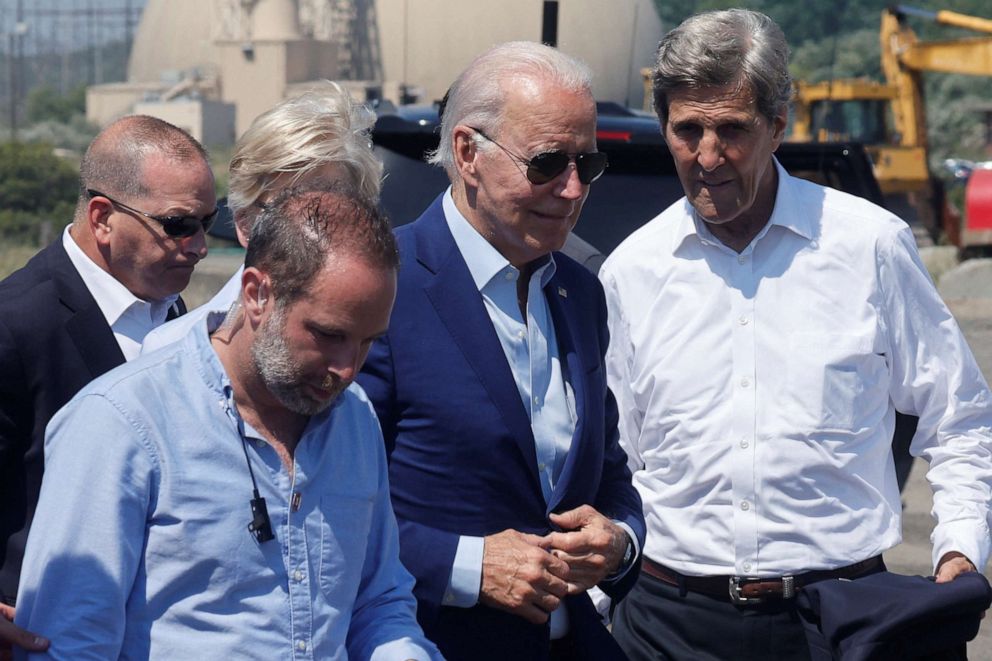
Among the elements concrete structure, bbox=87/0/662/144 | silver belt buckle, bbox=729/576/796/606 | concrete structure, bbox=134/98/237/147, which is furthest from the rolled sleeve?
concrete structure, bbox=134/98/237/147

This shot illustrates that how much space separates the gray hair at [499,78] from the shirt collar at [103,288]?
0.78 m

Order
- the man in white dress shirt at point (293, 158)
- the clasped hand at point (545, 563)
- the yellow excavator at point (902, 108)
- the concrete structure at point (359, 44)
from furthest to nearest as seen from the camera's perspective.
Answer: the concrete structure at point (359, 44)
the yellow excavator at point (902, 108)
the man in white dress shirt at point (293, 158)
the clasped hand at point (545, 563)

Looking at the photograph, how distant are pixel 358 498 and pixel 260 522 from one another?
222 mm

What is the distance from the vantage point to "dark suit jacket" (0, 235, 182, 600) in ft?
9.36

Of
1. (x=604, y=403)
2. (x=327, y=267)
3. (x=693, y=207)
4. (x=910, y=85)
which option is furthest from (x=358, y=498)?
(x=910, y=85)

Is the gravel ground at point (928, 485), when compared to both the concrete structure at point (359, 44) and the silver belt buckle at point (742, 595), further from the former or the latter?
the concrete structure at point (359, 44)

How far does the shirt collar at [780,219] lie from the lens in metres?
3.26

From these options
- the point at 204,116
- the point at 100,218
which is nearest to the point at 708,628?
the point at 100,218

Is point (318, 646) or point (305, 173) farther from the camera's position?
point (305, 173)

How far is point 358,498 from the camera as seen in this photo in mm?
2410

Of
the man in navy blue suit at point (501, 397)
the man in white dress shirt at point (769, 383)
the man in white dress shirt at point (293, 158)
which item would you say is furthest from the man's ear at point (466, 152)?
the man in white dress shirt at point (769, 383)

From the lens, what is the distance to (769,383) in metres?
3.19

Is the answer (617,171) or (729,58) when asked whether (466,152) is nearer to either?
(729,58)

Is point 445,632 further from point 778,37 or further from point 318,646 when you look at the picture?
point 778,37
